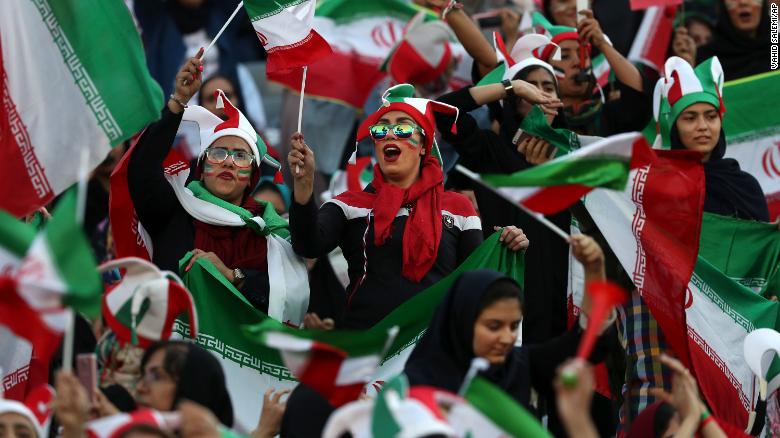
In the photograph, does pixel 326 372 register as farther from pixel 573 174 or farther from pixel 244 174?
pixel 244 174

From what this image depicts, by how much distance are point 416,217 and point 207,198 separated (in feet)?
3.44

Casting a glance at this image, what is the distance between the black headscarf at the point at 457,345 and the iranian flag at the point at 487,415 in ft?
1.56

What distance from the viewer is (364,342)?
6.29 metres

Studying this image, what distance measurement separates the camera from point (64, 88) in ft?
26.5

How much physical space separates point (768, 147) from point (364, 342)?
5.00m

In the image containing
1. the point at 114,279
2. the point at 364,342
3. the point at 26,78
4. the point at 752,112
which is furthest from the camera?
the point at 752,112

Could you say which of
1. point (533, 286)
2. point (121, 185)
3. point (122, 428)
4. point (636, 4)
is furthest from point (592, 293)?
point (636, 4)

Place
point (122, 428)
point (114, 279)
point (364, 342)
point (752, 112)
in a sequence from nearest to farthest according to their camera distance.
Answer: point (122, 428) → point (364, 342) → point (114, 279) → point (752, 112)

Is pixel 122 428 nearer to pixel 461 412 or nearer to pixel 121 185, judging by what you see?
pixel 461 412

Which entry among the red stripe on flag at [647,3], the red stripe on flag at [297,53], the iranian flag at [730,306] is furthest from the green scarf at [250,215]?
the red stripe on flag at [647,3]

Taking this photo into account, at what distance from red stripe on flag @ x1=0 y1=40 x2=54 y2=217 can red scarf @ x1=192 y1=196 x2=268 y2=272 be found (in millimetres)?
767

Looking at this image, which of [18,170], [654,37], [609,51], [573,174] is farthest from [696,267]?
[18,170]

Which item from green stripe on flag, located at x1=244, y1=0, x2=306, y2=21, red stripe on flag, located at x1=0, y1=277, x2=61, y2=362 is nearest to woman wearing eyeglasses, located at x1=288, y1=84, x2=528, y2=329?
green stripe on flag, located at x1=244, y1=0, x2=306, y2=21

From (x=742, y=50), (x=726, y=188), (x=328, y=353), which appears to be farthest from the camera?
(x=742, y=50)
